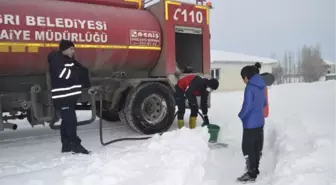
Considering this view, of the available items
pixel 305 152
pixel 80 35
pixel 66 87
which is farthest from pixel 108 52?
pixel 305 152

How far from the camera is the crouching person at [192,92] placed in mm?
6531

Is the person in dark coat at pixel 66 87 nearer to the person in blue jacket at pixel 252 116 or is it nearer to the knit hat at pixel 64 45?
the knit hat at pixel 64 45

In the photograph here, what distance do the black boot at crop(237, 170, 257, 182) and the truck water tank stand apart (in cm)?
348

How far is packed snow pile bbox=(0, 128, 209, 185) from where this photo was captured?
3635 millimetres

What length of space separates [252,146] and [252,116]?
374 mm

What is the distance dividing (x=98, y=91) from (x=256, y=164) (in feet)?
10.6

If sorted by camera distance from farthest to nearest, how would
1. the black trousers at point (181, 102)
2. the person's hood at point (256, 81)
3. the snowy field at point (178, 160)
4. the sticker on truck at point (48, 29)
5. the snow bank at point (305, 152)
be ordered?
the black trousers at point (181, 102)
the sticker on truck at point (48, 29)
the person's hood at point (256, 81)
the snowy field at point (178, 160)
the snow bank at point (305, 152)

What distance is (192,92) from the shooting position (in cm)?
655

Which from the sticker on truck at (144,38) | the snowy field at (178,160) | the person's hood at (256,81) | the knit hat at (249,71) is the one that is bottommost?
the snowy field at (178,160)

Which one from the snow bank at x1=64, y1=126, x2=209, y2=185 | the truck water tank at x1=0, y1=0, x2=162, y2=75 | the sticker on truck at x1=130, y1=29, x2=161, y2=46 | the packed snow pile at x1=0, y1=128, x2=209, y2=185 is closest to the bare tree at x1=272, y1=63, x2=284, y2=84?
the sticker on truck at x1=130, y1=29, x2=161, y2=46

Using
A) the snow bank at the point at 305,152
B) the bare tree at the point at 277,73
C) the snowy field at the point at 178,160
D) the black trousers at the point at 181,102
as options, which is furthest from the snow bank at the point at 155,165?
the bare tree at the point at 277,73

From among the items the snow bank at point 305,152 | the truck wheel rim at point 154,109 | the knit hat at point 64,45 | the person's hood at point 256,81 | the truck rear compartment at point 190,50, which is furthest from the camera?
the truck rear compartment at point 190,50

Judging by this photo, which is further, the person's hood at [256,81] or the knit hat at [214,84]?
the knit hat at [214,84]

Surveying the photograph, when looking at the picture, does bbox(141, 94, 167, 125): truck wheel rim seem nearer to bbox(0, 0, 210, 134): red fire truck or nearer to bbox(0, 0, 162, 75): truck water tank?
bbox(0, 0, 210, 134): red fire truck
